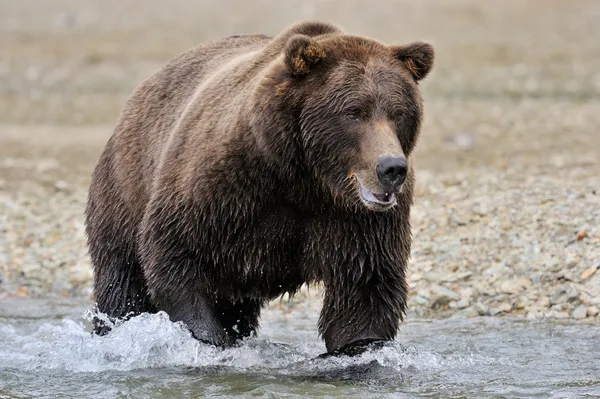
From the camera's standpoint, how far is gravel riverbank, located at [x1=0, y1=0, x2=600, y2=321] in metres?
9.33

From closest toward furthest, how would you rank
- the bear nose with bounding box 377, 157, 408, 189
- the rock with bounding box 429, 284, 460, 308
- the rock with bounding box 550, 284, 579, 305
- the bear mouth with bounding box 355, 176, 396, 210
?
1. the bear nose with bounding box 377, 157, 408, 189
2. the bear mouth with bounding box 355, 176, 396, 210
3. the rock with bounding box 550, 284, 579, 305
4. the rock with bounding box 429, 284, 460, 308

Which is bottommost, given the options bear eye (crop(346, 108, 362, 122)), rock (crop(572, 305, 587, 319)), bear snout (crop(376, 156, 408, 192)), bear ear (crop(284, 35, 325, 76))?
rock (crop(572, 305, 587, 319))

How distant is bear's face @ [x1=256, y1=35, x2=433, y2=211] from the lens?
588 centimetres

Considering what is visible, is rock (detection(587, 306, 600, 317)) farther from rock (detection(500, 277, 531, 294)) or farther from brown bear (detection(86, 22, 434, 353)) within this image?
brown bear (detection(86, 22, 434, 353))

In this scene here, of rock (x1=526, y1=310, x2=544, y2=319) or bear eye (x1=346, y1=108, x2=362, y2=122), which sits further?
rock (x1=526, y1=310, x2=544, y2=319)

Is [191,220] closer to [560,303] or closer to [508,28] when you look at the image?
[560,303]

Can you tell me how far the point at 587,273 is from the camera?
348 inches

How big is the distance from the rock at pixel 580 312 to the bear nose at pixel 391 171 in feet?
10.7

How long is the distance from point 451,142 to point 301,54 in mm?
10796

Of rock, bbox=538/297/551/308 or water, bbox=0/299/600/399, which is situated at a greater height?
rock, bbox=538/297/551/308

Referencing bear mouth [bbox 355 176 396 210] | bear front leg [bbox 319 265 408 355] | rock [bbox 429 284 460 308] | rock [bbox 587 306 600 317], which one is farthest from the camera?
rock [bbox 429 284 460 308]

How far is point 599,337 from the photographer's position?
7.64 meters

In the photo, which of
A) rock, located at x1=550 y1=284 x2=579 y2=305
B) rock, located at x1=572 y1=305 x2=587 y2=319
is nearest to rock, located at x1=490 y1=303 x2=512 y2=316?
rock, located at x1=550 y1=284 x2=579 y2=305

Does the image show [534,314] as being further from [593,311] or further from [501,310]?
[593,311]
